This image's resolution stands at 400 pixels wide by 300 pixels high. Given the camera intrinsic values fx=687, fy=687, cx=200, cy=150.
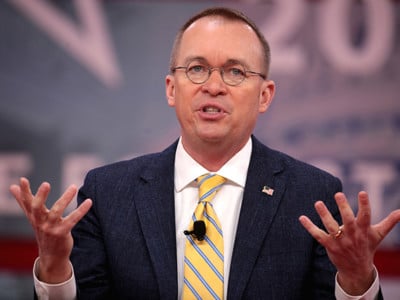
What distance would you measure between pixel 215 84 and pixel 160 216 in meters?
0.46

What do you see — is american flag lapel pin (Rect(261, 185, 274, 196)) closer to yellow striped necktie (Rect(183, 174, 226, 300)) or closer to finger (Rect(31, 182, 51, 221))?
yellow striped necktie (Rect(183, 174, 226, 300))

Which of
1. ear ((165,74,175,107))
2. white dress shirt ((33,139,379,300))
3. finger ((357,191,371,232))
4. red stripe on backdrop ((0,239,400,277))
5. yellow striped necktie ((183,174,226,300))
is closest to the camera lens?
finger ((357,191,371,232))

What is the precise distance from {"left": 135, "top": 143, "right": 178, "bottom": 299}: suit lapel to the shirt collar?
0.03m

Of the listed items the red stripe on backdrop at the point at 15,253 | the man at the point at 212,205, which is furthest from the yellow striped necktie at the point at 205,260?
the red stripe on backdrop at the point at 15,253

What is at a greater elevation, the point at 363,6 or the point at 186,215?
the point at 363,6

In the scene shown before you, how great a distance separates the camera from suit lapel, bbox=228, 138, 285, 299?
2.10m

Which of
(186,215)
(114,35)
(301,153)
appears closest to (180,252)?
(186,215)

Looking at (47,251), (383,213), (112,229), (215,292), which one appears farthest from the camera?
(383,213)

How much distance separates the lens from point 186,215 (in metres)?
2.25

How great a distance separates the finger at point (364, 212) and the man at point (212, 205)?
0.58 ft

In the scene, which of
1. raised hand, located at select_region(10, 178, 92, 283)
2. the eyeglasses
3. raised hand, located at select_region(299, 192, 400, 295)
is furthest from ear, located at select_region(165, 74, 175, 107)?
raised hand, located at select_region(299, 192, 400, 295)

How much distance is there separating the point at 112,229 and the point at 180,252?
9.2 inches

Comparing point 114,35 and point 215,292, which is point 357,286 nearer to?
point 215,292

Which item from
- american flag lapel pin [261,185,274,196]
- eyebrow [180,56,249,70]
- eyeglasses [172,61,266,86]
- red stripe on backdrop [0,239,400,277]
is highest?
eyebrow [180,56,249,70]
